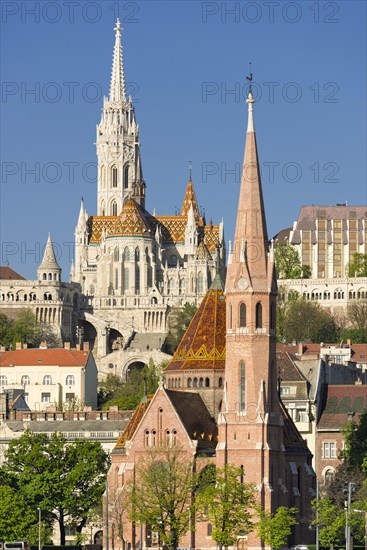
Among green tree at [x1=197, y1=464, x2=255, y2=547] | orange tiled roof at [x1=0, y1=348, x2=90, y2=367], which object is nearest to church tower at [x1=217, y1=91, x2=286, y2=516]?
green tree at [x1=197, y1=464, x2=255, y2=547]

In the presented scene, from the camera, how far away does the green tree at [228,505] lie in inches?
4227

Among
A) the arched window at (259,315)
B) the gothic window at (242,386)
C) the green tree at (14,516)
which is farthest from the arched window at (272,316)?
the green tree at (14,516)

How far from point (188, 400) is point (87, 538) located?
1151cm

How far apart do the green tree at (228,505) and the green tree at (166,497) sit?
122 cm

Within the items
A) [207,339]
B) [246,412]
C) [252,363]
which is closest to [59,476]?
[207,339]

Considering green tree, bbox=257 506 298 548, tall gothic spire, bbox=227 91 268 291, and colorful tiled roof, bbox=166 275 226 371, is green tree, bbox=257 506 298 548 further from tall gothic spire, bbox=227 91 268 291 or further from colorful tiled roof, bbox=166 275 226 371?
colorful tiled roof, bbox=166 275 226 371

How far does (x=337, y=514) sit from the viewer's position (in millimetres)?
111250

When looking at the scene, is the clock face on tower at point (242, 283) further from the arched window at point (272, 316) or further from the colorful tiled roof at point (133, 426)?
the colorful tiled roof at point (133, 426)

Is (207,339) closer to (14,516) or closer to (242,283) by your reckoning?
(242,283)

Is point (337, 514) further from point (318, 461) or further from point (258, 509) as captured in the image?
point (318, 461)

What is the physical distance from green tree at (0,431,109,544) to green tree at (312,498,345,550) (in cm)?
1558

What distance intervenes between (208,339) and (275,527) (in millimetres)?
15313

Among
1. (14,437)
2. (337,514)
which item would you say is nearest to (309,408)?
(14,437)

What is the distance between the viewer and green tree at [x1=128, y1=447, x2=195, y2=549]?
109 m
